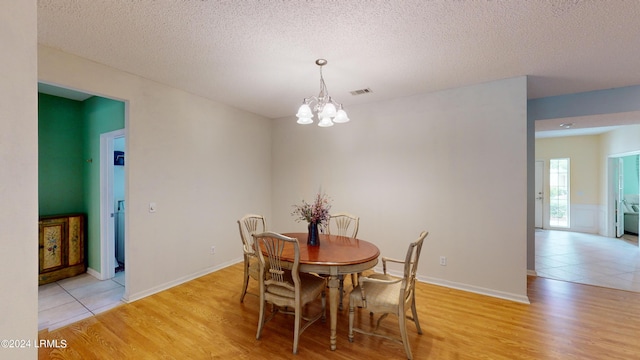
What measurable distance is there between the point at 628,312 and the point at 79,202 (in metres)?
7.41

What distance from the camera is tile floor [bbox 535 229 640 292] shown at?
379cm

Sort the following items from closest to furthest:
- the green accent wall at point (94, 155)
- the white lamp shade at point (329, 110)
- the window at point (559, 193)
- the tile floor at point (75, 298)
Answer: the white lamp shade at point (329, 110) → the tile floor at point (75, 298) → the green accent wall at point (94, 155) → the window at point (559, 193)

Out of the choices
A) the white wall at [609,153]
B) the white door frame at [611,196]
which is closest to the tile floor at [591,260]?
the white door frame at [611,196]

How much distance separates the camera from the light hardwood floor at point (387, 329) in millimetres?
2178

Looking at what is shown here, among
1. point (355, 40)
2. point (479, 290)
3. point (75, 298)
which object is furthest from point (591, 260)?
point (75, 298)

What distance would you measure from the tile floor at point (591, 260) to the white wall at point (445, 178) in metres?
1.48

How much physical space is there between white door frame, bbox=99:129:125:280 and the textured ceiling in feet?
4.77

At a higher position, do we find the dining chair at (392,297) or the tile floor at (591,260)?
the dining chair at (392,297)

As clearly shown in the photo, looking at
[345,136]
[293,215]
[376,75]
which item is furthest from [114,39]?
[293,215]

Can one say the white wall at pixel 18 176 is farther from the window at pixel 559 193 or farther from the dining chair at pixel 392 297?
Answer: the window at pixel 559 193

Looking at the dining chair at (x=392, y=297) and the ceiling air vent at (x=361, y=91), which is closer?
the dining chair at (x=392, y=297)

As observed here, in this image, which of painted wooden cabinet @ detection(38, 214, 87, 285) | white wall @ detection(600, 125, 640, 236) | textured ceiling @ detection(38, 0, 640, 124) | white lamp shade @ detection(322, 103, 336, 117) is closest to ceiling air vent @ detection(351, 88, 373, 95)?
textured ceiling @ detection(38, 0, 640, 124)

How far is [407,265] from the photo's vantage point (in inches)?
80.2

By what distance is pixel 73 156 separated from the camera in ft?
13.6
